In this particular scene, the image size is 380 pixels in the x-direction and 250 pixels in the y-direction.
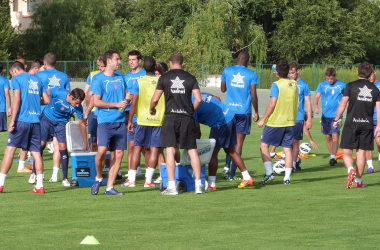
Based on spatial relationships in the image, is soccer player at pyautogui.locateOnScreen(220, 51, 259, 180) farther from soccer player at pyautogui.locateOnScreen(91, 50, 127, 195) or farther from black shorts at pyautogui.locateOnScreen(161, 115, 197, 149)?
soccer player at pyautogui.locateOnScreen(91, 50, 127, 195)

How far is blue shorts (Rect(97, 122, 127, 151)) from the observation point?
10.3 meters

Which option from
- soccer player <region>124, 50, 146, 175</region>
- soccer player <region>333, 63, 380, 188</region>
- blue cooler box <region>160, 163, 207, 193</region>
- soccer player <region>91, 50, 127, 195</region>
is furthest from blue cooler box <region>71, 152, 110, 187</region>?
soccer player <region>333, 63, 380, 188</region>

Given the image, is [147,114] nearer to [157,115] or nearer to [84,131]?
[157,115]

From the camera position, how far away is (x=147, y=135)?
11.3m

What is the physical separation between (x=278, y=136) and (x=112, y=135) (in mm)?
2822

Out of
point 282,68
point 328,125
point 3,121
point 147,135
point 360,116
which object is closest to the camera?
point 360,116

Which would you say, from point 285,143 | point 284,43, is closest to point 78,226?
point 285,143

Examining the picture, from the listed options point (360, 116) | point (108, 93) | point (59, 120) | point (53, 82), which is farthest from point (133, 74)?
point (360, 116)

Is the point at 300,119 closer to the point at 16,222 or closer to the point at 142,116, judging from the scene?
the point at 142,116

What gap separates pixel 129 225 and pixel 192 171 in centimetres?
290

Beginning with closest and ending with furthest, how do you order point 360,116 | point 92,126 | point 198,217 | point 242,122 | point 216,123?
point 198,217 < point 216,123 < point 360,116 < point 242,122 < point 92,126

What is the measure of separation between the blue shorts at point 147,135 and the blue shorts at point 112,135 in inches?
31.3

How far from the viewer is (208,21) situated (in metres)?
58.4

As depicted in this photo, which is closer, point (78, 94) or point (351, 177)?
point (351, 177)
